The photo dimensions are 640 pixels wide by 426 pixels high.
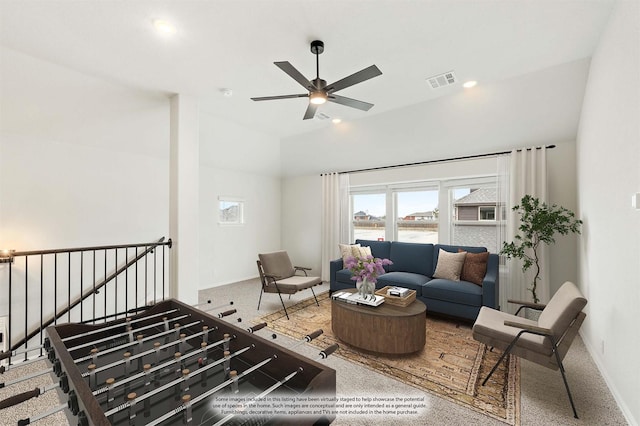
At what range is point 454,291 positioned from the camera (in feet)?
11.7

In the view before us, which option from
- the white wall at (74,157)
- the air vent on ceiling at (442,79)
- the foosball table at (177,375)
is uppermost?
the air vent on ceiling at (442,79)

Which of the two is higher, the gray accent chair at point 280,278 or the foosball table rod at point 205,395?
the foosball table rod at point 205,395

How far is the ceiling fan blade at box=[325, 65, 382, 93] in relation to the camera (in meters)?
2.19

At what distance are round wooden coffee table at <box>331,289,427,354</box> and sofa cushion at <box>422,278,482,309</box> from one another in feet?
2.82

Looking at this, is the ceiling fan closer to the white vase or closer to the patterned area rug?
the white vase

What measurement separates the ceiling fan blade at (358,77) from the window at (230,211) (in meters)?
3.98

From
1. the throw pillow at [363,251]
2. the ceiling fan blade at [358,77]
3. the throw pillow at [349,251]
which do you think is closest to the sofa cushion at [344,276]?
the throw pillow at [349,251]

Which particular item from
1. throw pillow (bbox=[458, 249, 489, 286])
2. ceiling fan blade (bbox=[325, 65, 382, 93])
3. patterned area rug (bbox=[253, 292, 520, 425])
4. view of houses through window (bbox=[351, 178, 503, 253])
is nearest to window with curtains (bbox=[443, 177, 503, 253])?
view of houses through window (bbox=[351, 178, 503, 253])

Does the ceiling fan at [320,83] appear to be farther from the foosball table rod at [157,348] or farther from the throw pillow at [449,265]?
the throw pillow at [449,265]

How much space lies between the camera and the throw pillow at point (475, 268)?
3777 millimetres

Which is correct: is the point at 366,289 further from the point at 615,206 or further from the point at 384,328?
the point at 615,206

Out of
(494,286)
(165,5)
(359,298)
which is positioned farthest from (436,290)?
(165,5)

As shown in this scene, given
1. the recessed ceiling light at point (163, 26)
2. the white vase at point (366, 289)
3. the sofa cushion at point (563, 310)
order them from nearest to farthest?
the sofa cushion at point (563, 310) → the recessed ceiling light at point (163, 26) → the white vase at point (366, 289)

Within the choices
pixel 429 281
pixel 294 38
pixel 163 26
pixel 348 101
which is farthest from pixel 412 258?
pixel 163 26
